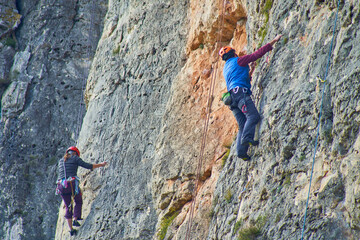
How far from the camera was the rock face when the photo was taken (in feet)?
23.9

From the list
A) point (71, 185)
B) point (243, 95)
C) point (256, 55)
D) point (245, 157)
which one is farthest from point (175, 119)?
point (245, 157)

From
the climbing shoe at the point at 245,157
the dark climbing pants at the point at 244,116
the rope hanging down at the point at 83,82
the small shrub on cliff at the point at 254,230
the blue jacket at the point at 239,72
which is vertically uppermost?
the rope hanging down at the point at 83,82

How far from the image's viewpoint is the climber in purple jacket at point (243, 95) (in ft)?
28.1

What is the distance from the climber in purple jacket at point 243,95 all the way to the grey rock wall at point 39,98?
30.2 ft

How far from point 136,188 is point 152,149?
0.91 metres

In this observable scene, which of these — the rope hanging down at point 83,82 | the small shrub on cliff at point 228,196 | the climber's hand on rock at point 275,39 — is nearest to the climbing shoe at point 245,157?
the small shrub on cliff at point 228,196

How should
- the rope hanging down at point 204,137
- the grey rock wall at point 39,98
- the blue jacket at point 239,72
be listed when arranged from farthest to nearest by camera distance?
the grey rock wall at point 39,98 < the rope hanging down at point 204,137 < the blue jacket at point 239,72

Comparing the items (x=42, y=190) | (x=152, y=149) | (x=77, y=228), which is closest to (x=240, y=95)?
(x=152, y=149)

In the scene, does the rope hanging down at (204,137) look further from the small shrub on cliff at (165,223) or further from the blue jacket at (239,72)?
the blue jacket at (239,72)

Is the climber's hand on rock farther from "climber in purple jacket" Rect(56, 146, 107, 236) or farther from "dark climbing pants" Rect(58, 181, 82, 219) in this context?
"dark climbing pants" Rect(58, 181, 82, 219)

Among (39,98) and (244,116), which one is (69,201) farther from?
(39,98)

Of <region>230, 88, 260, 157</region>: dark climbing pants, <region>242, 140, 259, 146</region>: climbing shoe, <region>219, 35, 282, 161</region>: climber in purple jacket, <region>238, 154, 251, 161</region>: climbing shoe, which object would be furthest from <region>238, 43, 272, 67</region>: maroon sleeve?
<region>238, 154, 251, 161</region>: climbing shoe

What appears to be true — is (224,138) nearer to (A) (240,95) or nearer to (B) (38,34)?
(A) (240,95)

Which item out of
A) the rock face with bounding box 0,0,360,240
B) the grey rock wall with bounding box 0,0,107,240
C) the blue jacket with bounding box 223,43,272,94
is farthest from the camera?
the grey rock wall with bounding box 0,0,107,240
